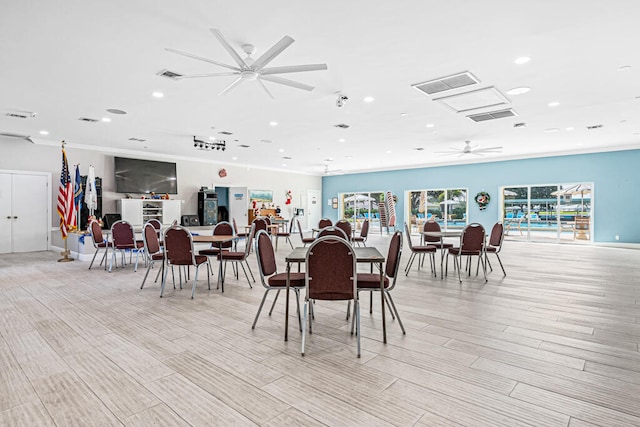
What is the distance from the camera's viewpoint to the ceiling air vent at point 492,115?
668 centimetres

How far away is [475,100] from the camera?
19.6 ft

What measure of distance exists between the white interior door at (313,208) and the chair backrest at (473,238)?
39.5 feet

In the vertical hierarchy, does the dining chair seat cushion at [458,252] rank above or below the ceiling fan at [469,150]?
below

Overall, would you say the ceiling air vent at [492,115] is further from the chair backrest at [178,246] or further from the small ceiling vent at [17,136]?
the small ceiling vent at [17,136]

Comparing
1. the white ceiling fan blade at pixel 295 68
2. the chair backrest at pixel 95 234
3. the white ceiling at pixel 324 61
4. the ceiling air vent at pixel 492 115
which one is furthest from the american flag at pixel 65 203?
the ceiling air vent at pixel 492 115

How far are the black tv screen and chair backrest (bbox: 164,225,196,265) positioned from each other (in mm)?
7198

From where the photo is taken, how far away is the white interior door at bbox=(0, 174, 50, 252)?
9109 mm

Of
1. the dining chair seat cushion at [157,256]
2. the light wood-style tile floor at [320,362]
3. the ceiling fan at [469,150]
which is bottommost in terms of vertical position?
the light wood-style tile floor at [320,362]

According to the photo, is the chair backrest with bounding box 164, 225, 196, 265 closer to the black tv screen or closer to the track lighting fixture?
the track lighting fixture

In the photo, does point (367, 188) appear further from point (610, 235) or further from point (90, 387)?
point (90, 387)

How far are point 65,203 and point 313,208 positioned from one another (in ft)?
37.8

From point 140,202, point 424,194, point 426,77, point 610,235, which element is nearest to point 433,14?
point 426,77

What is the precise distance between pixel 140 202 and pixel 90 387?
373 inches

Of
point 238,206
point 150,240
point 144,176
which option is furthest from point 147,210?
point 150,240
